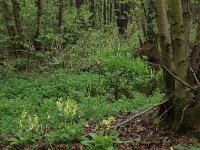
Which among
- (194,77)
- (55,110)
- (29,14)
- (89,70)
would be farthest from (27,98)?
(29,14)

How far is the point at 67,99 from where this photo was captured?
300 inches

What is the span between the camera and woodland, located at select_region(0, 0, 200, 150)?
543 centimetres

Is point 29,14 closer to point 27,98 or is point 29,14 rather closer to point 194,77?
point 27,98

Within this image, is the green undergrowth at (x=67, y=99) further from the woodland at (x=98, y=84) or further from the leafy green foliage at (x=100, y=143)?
the leafy green foliage at (x=100, y=143)

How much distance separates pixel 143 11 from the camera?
49.1 feet

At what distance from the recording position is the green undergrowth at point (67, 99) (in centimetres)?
545

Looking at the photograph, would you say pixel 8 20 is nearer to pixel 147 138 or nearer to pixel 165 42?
pixel 165 42

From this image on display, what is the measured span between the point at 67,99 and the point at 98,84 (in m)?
2.52

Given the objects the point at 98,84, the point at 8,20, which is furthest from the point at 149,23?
the point at 98,84

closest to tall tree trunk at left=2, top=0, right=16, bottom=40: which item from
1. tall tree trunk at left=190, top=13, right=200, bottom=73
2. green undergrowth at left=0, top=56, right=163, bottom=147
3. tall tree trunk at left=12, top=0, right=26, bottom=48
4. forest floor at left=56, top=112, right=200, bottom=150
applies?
tall tree trunk at left=12, top=0, right=26, bottom=48

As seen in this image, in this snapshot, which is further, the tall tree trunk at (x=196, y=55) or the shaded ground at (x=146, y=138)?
the tall tree trunk at (x=196, y=55)

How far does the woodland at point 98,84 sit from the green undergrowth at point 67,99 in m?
0.02

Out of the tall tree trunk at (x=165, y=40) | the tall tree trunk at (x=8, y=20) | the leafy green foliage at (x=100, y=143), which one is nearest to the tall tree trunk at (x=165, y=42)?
the tall tree trunk at (x=165, y=40)

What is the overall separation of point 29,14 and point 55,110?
7.92 metres
